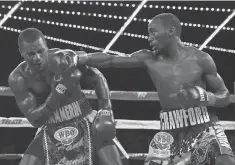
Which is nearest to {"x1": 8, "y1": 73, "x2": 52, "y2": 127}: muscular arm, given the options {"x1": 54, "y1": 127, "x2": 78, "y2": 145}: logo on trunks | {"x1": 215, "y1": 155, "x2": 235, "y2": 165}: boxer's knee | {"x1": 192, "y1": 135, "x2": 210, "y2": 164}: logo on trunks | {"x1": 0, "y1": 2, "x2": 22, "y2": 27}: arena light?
{"x1": 54, "y1": 127, "x2": 78, "y2": 145}: logo on trunks

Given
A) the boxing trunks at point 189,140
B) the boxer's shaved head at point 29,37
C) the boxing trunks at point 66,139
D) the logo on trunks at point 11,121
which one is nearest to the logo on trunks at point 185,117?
the boxing trunks at point 189,140

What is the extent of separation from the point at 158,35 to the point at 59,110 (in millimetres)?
658

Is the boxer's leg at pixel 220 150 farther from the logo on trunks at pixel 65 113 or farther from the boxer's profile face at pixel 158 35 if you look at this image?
the logo on trunks at pixel 65 113

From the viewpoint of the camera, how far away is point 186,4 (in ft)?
19.7

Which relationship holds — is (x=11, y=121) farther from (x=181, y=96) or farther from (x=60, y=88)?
(x=181, y=96)

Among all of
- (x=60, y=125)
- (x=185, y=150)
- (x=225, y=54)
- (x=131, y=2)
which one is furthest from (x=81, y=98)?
(x=225, y=54)

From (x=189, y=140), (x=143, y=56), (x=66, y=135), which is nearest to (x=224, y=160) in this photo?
(x=189, y=140)

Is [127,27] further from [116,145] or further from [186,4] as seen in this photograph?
[116,145]

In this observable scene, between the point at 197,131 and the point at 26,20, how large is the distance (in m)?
4.44

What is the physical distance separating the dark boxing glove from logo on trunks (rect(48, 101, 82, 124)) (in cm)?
9

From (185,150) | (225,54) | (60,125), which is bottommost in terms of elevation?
(185,150)

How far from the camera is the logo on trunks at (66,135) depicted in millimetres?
2312

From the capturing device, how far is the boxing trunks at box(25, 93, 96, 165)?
2.32 meters

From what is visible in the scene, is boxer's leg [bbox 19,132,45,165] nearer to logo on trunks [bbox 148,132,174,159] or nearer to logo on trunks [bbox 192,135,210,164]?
logo on trunks [bbox 148,132,174,159]
